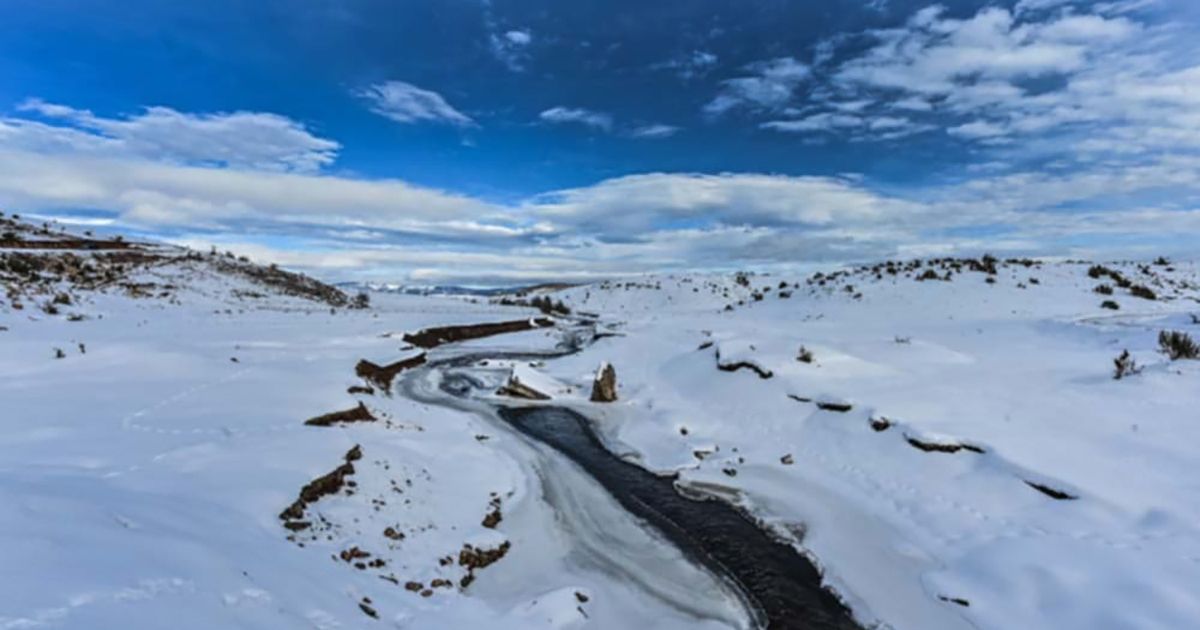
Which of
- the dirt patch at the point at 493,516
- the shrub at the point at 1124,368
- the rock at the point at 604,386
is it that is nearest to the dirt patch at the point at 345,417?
the dirt patch at the point at 493,516

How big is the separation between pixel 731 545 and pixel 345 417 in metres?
8.84

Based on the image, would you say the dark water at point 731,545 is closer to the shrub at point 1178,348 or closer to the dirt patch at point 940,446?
the dirt patch at point 940,446

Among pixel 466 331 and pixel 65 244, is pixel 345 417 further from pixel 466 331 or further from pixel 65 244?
pixel 65 244

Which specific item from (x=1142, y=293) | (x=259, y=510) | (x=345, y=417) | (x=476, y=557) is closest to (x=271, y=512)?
(x=259, y=510)

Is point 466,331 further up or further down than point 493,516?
further up

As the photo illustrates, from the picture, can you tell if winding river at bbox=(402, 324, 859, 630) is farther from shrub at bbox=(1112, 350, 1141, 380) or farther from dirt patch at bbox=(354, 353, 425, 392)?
shrub at bbox=(1112, 350, 1141, 380)

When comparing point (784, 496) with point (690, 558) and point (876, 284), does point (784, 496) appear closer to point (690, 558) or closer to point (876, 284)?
point (690, 558)

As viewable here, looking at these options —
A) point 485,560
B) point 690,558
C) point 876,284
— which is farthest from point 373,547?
point 876,284

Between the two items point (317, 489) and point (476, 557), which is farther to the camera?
point (317, 489)

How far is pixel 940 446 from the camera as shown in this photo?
10.8 meters

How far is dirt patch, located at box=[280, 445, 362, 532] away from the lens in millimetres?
7827

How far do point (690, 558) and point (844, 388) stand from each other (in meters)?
7.63

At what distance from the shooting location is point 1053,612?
272 inches

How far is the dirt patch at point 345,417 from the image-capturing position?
12.5 metres
